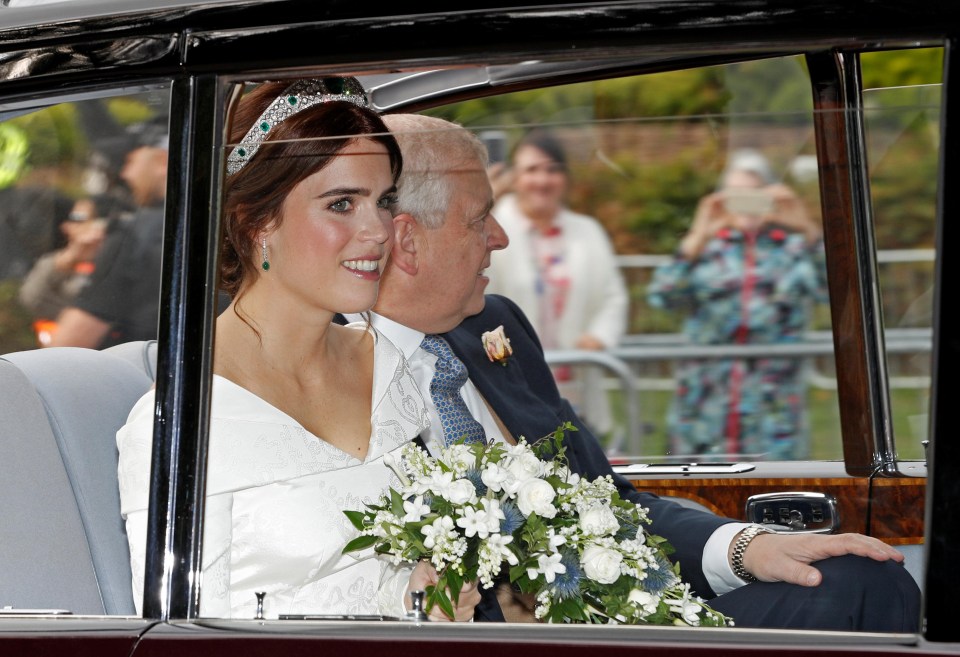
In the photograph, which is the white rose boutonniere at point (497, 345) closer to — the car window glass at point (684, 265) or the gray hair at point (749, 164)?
the car window glass at point (684, 265)

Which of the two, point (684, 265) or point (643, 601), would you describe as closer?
point (643, 601)

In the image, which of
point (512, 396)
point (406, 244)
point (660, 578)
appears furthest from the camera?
point (512, 396)

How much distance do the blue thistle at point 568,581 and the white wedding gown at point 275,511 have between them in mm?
243

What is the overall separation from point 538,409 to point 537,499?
771 mm

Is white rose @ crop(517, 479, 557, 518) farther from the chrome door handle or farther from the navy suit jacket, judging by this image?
the chrome door handle

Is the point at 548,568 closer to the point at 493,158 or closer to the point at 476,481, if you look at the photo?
the point at 476,481

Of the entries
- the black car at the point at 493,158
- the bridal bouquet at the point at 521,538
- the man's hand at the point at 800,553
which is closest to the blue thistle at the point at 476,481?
the bridal bouquet at the point at 521,538

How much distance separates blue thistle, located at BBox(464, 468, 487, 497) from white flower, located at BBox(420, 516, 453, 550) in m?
0.13

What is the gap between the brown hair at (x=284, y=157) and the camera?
1.69m

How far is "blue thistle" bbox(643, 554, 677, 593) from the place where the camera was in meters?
1.96

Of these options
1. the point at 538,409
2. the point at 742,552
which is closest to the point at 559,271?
the point at 538,409

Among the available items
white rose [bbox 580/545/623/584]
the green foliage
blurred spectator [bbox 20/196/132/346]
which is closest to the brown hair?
blurred spectator [bbox 20/196/132/346]

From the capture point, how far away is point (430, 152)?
1.87m

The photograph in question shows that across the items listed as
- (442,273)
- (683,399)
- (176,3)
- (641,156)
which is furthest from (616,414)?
(176,3)
